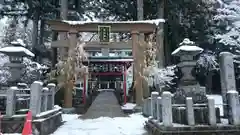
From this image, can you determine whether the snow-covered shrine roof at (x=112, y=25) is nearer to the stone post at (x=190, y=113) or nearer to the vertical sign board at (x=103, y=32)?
the vertical sign board at (x=103, y=32)

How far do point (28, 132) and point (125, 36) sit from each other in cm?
2182

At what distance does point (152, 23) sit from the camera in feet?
56.5

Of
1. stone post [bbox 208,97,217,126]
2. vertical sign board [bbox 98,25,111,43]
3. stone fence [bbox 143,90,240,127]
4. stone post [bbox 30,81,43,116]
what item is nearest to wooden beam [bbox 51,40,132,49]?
vertical sign board [bbox 98,25,111,43]

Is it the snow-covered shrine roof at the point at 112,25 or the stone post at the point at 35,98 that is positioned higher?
the snow-covered shrine roof at the point at 112,25

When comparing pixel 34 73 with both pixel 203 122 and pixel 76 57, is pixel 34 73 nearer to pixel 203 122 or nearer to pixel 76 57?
pixel 76 57

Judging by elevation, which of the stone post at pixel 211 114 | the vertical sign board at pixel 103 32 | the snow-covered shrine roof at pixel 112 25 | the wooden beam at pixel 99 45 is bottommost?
the stone post at pixel 211 114

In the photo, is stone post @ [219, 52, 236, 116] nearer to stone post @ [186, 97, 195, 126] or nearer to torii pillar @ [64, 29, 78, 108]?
stone post @ [186, 97, 195, 126]

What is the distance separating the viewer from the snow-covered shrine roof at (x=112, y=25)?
1731cm

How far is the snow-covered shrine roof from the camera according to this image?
17312 mm

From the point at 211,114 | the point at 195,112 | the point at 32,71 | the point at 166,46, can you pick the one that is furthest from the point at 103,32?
the point at 211,114

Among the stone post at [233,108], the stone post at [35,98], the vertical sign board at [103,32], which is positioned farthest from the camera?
the vertical sign board at [103,32]

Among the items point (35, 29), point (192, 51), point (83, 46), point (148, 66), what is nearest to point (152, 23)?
point (148, 66)

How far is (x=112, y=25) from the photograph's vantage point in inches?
697

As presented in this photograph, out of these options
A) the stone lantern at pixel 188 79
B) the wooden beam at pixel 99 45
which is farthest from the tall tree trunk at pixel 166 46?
the stone lantern at pixel 188 79
